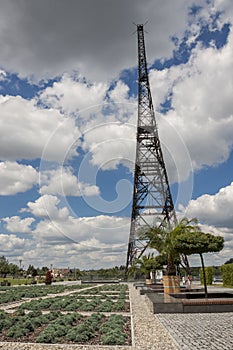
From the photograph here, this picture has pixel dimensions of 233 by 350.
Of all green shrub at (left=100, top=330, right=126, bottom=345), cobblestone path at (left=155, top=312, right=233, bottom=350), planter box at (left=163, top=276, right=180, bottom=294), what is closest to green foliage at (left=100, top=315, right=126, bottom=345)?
green shrub at (left=100, top=330, right=126, bottom=345)

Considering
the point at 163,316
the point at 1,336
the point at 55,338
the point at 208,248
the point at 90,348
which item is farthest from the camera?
the point at 208,248

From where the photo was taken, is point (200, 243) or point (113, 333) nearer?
point (113, 333)

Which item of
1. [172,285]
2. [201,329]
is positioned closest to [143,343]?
[201,329]

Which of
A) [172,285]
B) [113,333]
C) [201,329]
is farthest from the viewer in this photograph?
[172,285]

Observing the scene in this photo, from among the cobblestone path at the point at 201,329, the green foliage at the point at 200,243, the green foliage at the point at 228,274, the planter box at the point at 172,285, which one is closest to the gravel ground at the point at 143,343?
the cobblestone path at the point at 201,329

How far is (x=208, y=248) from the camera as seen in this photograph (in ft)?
44.9

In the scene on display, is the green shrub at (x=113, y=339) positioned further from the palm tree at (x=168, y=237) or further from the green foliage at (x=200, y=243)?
the palm tree at (x=168, y=237)

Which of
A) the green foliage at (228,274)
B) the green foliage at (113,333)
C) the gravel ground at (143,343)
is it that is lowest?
the gravel ground at (143,343)

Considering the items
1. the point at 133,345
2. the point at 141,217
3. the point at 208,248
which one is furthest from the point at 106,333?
the point at 141,217

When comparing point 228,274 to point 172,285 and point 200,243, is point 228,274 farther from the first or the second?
point 200,243

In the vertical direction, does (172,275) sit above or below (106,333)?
above

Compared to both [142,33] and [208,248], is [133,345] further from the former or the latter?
[142,33]

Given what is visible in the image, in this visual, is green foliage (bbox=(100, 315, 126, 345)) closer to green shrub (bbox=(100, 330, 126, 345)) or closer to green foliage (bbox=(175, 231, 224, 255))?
green shrub (bbox=(100, 330, 126, 345))

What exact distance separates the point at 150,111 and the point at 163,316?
33663 mm
